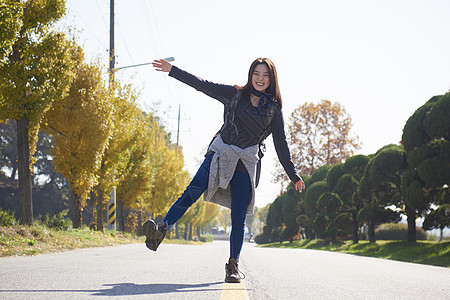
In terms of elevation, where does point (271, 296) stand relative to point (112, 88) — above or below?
below

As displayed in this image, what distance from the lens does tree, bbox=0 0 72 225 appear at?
39.1ft

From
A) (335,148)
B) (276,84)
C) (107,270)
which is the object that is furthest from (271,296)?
(335,148)

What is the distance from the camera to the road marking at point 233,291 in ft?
13.2

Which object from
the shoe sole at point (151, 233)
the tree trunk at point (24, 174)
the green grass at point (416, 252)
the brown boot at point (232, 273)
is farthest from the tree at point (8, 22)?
the green grass at point (416, 252)

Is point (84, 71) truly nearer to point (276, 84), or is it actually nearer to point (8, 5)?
point (8, 5)

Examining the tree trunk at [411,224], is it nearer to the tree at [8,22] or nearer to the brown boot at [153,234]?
the tree at [8,22]

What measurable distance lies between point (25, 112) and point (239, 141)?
8820mm

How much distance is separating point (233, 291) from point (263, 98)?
184cm

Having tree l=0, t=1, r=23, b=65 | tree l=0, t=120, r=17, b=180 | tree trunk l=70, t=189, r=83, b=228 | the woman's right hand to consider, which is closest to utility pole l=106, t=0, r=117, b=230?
tree trunk l=70, t=189, r=83, b=228

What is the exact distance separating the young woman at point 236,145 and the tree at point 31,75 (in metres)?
8.07

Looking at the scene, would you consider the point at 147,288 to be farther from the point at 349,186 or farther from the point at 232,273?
the point at 349,186

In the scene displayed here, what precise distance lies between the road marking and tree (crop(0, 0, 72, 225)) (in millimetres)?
8813

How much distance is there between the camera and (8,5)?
413 inches

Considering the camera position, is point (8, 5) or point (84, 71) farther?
point (84, 71)
